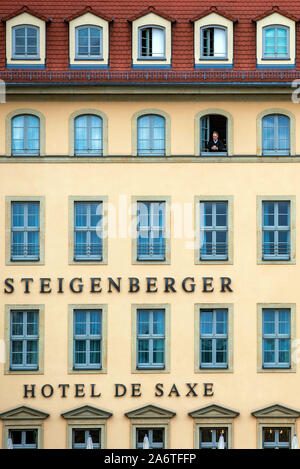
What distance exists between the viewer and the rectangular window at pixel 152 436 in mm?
53438

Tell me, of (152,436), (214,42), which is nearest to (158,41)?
(214,42)

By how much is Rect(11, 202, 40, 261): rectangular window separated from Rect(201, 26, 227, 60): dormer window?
7908mm

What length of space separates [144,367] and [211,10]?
41.2ft

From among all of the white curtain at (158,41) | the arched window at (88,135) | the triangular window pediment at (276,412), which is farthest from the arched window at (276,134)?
the triangular window pediment at (276,412)

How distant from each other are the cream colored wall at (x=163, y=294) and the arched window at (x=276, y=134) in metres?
0.49

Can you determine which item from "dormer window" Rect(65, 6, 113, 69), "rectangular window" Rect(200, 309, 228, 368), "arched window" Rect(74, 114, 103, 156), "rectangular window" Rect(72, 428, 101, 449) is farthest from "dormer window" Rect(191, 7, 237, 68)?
"rectangular window" Rect(72, 428, 101, 449)

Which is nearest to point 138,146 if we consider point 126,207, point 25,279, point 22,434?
point 126,207

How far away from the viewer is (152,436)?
176 ft

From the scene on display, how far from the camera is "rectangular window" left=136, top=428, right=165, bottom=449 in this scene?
53.4 m

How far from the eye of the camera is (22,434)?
175 ft

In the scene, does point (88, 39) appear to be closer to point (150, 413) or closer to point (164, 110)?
point (164, 110)

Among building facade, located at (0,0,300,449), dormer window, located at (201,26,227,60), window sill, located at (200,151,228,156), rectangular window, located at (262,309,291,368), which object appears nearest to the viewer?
building facade, located at (0,0,300,449)

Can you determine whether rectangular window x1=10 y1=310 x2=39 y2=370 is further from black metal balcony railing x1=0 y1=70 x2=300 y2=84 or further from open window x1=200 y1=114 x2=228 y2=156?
open window x1=200 y1=114 x2=228 y2=156

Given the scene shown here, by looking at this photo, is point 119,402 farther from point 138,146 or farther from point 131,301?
point 138,146
